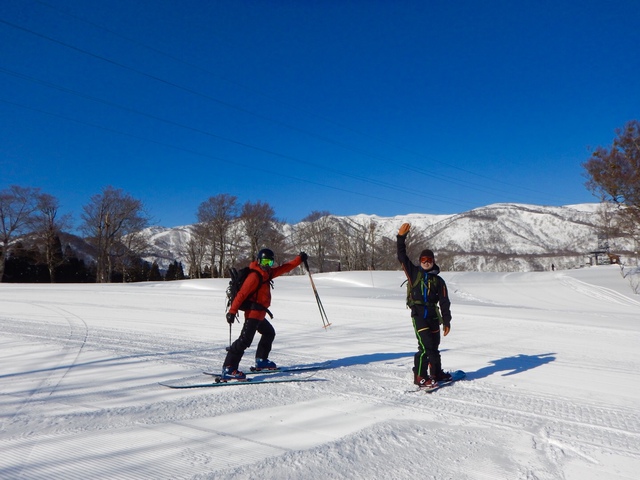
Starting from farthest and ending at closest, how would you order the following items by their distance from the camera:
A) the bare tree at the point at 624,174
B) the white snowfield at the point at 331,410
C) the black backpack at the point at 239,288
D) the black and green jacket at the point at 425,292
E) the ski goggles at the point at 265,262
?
the bare tree at the point at 624,174 → the ski goggles at the point at 265,262 → the black backpack at the point at 239,288 → the black and green jacket at the point at 425,292 → the white snowfield at the point at 331,410

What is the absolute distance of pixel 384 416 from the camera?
14.9 ft

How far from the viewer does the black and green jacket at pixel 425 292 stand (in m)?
5.71

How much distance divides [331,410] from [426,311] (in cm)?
184

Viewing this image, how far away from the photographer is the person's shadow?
634 centimetres

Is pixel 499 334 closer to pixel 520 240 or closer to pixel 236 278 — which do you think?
pixel 236 278

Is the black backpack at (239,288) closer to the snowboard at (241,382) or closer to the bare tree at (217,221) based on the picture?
the snowboard at (241,382)

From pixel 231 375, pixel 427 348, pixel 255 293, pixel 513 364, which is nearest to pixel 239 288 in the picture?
pixel 255 293

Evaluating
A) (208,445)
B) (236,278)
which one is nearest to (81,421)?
(208,445)

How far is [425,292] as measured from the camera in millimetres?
5719

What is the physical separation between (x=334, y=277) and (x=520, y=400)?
91.3ft

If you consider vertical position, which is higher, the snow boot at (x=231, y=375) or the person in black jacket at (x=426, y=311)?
the person in black jacket at (x=426, y=311)

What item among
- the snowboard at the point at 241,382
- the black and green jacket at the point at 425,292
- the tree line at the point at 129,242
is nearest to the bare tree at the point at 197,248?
the tree line at the point at 129,242

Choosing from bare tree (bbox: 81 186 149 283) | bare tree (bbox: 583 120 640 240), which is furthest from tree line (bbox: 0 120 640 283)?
bare tree (bbox: 583 120 640 240)

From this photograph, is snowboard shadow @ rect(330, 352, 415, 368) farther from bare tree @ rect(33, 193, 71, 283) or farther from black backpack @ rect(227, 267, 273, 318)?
bare tree @ rect(33, 193, 71, 283)
